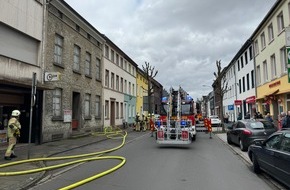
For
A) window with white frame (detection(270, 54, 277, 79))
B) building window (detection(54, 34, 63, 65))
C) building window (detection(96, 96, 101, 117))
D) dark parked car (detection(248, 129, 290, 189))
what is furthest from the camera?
building window (detection(96, 96, 101, 117))

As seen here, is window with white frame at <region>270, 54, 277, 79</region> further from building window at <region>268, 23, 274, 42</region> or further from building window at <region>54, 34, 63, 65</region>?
building window at <region>54, 34, 63, 65</region>

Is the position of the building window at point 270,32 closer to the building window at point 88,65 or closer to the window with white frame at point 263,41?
the window with white frame at point 263,41

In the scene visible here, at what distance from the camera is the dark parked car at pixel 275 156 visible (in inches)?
267

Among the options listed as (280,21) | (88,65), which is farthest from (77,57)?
(280,21)

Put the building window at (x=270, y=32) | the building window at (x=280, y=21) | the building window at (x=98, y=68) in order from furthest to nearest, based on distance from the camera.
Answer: the building window at (x=98, y=68)
the building window at (x=270, y=32)
the building window at (x=280, y=21)

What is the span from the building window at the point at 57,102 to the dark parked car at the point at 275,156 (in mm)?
13801

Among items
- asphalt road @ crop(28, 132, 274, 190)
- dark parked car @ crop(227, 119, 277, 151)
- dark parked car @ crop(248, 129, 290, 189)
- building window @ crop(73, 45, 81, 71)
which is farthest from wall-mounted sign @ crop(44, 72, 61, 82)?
dark parked car @ crop(248, 129, 290, 189)

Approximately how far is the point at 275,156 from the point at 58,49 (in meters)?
16.3

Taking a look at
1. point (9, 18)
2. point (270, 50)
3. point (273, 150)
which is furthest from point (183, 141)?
point (270, 50)

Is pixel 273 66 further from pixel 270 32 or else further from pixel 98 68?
pixel 98 68

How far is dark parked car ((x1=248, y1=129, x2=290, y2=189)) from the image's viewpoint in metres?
6.77

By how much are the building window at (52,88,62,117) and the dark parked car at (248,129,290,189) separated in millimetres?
13801

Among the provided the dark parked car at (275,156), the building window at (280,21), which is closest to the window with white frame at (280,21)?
the building window at (280,21)

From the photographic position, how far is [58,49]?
20.6 metres
